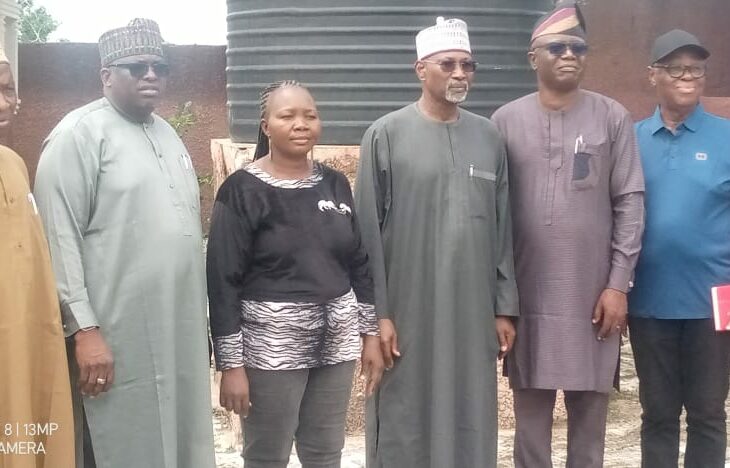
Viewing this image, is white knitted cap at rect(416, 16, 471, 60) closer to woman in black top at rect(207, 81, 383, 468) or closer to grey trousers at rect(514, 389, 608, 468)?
woman in black top at rect(207, 81, 383, 468)

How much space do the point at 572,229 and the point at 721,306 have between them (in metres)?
0.53

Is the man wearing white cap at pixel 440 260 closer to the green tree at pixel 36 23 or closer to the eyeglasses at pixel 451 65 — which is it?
the eyeglasses at pixel 451 65

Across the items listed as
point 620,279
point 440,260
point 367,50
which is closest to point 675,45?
point 620,279

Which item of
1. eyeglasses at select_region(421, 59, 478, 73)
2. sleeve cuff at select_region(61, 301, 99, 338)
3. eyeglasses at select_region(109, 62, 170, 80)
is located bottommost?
sleeve cuff at select_region(61, 301, 99, 338)

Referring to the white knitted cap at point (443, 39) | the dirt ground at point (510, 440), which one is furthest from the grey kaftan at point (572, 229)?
the dirt ground at point (510, 440)

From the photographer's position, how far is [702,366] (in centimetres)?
358

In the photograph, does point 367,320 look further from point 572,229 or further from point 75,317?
point 75,317

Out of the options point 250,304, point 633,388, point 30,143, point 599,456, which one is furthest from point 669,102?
point 30,143

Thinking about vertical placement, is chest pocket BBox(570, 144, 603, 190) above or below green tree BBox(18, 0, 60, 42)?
below

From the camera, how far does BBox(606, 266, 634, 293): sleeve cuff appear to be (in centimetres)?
347

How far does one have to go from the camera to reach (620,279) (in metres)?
3.47

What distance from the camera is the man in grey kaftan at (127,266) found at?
9.68ft

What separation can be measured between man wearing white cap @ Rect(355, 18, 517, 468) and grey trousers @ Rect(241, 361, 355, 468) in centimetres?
26

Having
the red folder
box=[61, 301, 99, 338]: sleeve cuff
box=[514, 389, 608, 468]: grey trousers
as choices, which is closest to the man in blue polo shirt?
the red folder
